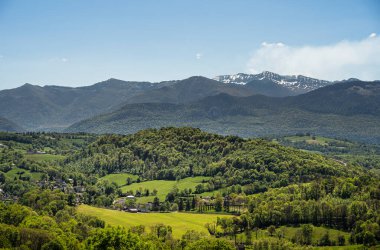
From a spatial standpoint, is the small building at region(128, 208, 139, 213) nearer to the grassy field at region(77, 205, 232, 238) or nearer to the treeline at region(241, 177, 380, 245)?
the grassy field at region(77, 205, 232, 238)

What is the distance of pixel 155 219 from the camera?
467 feet

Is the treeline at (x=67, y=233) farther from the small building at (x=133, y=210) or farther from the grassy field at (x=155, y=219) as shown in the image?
the small building at (x=133, y=210)

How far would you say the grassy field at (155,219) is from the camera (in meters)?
132

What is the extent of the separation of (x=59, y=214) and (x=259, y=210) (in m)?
56.8

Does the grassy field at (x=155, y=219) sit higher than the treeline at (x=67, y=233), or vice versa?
the treeline at (x=67, y=233)

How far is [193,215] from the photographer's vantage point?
150500 millimetres

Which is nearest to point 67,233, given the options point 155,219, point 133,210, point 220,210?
point 155,219

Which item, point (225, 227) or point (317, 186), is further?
point (317, 186)

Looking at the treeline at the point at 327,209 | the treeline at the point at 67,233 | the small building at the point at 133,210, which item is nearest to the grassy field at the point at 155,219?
the small building at the point at 133,210

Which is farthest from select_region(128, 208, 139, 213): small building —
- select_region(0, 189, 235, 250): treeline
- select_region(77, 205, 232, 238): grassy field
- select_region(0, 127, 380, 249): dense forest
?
select_region(0, 189, 235, 250): treeline

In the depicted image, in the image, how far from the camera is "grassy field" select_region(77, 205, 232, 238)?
132 metres

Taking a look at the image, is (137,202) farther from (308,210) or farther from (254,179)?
(308,210)

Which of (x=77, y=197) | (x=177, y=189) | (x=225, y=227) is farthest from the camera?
(x=177, y=189)

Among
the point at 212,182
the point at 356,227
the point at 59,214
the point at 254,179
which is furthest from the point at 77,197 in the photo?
the point at 356,227
